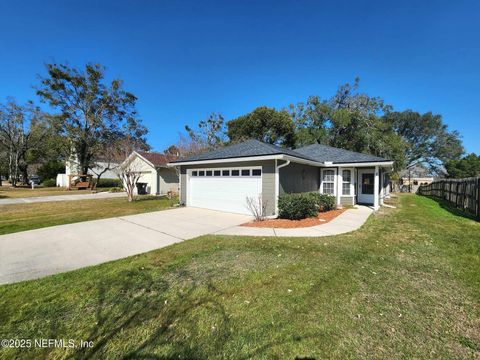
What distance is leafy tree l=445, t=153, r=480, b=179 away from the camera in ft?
111

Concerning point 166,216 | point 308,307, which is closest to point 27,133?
Answer: point 166,216

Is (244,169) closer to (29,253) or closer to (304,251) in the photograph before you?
(304,251)

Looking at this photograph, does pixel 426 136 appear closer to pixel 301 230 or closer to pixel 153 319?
pixel 301 230

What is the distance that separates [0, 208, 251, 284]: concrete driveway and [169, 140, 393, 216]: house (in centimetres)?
172

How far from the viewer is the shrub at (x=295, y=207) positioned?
827cm

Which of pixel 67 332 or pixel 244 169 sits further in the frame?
pixel 244 169

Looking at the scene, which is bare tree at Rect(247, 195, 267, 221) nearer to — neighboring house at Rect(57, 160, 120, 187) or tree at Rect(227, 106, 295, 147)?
tree at Rect(227, 106, 295, 147)

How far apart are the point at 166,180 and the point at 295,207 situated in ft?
51.4

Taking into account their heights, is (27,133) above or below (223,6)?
below

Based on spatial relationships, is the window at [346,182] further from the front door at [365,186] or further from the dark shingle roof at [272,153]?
the front door at [365,186]

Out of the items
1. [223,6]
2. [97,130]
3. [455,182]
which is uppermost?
[223,6]

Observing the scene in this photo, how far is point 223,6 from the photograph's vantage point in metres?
9.84

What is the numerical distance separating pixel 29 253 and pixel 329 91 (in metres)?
30.5

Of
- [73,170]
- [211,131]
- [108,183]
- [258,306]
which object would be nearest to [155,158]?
[211,131]
